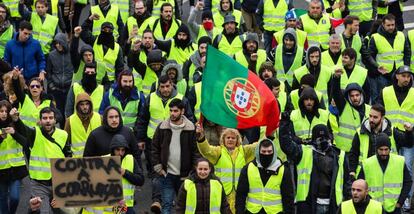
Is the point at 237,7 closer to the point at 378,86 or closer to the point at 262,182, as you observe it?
the point at 378,86

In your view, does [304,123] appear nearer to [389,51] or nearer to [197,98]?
[197,98]

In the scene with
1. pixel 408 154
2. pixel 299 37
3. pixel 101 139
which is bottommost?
pixel 408 154

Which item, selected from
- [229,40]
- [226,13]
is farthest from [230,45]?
[226,13]

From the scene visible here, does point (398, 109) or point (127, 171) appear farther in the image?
point (398, 109)

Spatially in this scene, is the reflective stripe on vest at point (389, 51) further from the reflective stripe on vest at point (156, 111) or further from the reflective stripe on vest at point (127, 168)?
the reflective stripe on vest at point (127, 168)

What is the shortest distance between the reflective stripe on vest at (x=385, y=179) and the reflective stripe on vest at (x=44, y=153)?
11.9 ft

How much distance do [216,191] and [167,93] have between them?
2.78 meters

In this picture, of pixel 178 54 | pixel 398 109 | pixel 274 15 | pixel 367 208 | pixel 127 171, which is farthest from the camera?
pixel 274 15

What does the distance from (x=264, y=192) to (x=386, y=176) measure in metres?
1.55

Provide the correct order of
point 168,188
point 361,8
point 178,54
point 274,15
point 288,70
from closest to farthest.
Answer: point 168,188 → point 288,70 → point 178,54 → point 274,15 → point 361,8

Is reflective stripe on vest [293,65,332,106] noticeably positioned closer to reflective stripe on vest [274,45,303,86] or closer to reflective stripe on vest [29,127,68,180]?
reflective stripe on vest [274,45,303,86]

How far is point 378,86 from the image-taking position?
825 inches

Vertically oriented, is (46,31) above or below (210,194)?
above

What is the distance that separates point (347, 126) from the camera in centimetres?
1802
